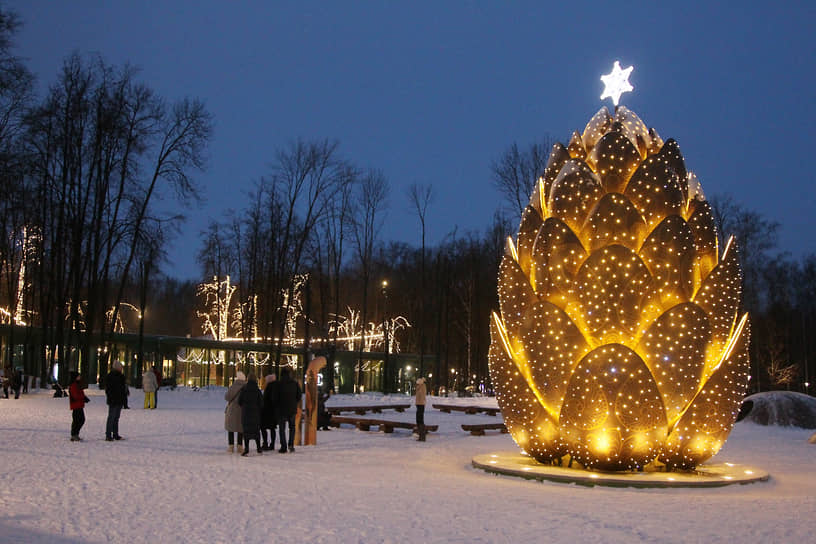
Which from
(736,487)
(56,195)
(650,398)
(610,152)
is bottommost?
(736,487)

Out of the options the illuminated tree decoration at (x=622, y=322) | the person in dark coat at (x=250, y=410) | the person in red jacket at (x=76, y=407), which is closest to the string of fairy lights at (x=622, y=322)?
the illuminated tree decoration at (x=622, y=322)

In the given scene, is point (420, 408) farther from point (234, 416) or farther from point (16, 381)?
point (16, 381)

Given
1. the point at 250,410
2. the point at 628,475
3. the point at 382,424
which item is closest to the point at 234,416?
the point at 250,410

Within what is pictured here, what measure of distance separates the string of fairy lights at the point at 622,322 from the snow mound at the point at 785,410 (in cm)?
1460

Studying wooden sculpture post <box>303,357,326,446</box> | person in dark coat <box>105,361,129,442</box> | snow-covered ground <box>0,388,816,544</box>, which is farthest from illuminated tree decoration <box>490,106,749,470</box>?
person in dark coat <box>105,361,129,442</box>

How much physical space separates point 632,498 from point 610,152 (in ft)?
18.8

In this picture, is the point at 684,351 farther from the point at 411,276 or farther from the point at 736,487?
the point at 411,276

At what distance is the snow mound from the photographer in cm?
2452

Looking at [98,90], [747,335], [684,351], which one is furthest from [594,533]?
[98,90]

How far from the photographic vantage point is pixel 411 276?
199ft

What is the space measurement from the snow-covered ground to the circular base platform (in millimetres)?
188

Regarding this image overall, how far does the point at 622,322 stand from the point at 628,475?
2266mm

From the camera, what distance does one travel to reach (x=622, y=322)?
37.3 feet

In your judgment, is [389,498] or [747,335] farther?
[747,335]
